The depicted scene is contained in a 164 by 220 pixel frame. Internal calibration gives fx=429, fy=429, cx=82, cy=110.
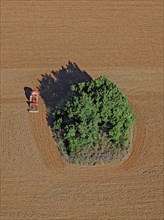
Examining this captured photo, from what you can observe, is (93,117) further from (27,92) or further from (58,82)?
(27,92)

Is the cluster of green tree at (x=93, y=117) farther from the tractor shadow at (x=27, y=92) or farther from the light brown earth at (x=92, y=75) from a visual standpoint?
the tractor shadow at (x=27, y=92)

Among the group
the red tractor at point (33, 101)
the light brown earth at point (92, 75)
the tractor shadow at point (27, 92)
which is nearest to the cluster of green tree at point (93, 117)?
the light brown earth at point (92, 75)

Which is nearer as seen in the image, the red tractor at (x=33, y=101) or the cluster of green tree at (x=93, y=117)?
the cluster of green tree at (x=93, y=117)

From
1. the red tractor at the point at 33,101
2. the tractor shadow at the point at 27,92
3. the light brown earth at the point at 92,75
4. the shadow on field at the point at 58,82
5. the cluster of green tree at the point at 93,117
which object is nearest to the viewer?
the light brown earth at the point at 92,75

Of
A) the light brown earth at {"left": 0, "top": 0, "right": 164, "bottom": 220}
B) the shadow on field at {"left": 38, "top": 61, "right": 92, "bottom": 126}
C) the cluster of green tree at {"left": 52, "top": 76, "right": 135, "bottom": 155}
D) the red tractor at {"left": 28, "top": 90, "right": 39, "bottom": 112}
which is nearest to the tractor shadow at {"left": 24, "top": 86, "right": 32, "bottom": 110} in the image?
the light brown earth at {"left": 0, "top": 0, "right": 164, "bottom": 220}

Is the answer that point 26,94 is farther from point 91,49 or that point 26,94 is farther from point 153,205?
point 153,205

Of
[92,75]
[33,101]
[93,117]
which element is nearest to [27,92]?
[33,101]
